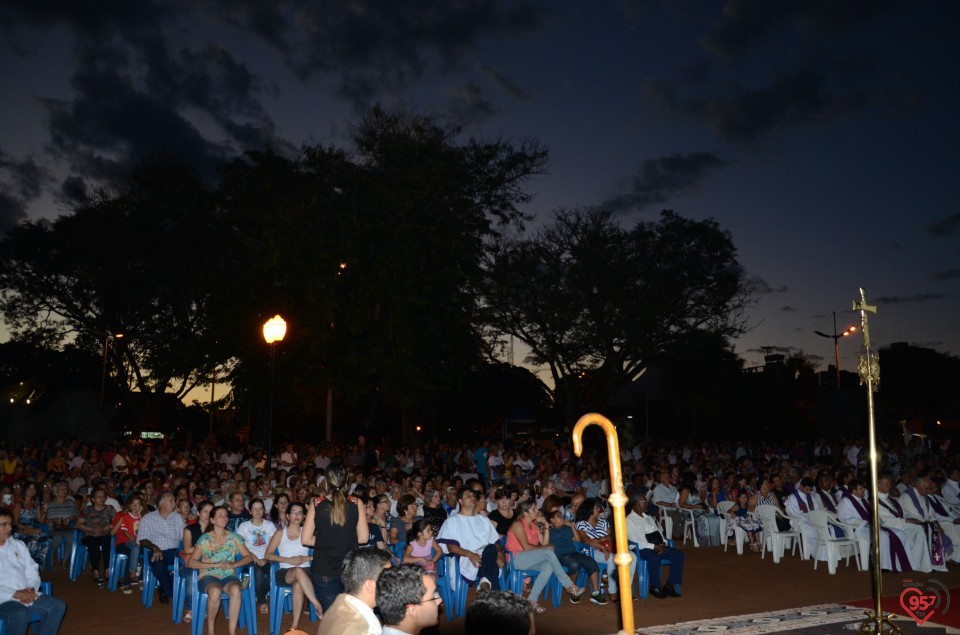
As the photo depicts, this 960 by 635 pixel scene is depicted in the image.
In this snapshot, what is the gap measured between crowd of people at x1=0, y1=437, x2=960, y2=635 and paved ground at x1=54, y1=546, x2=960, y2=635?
0.98 ft

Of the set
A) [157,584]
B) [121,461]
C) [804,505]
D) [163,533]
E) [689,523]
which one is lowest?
[157,584]

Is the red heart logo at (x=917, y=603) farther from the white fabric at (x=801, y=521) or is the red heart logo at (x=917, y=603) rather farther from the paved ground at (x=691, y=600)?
the white fabric at (x=801, y=521)

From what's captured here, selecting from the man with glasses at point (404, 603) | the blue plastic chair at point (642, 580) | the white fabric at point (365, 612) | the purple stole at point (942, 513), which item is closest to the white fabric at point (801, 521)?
the purple stole at point (942, 513)

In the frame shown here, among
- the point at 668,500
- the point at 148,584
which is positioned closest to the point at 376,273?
the point at 668,500

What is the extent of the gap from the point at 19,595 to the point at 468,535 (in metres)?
4.23

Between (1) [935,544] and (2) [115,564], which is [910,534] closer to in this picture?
(1) [935,544]

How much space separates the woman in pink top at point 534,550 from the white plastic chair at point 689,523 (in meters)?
5.14

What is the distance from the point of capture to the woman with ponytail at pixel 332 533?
6348mm

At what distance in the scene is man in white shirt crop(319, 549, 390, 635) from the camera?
404 cm

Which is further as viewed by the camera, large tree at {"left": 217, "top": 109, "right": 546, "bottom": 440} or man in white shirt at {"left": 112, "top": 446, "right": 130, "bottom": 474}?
large tree at {"left": 217, "top": 109, "right": 546, "bottom": 440}

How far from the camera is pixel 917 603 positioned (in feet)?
Answer: 26.8

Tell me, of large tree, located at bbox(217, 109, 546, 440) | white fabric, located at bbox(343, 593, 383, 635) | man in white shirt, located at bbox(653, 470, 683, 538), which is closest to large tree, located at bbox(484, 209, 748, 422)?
large tree, located at bbox(217, 109, 546, 440)

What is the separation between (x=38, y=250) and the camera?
33.6 meters

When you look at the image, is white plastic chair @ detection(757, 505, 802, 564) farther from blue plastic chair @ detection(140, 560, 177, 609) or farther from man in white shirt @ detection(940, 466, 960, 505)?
blue plastic chair @ detection(140, 560, 177, 609)
